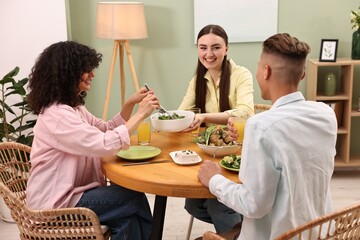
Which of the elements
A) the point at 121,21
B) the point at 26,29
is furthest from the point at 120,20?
the point at 26,29

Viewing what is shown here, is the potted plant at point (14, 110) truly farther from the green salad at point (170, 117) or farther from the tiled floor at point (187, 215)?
the green salad at point (170, 117)

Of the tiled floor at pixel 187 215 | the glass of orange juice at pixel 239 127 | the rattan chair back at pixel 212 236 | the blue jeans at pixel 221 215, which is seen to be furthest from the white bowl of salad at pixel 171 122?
the tiled floor at pixel 187 215

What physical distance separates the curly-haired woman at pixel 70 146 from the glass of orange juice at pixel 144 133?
0.17 metres

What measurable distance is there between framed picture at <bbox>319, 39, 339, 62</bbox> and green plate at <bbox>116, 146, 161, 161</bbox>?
214 centimetres

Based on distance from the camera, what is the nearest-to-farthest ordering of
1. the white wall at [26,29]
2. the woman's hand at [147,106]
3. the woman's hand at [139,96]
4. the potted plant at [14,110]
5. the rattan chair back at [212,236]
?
1. the rattan chair back at [212,236]
2. the woman's hand at [147,106]
3. the woman's hand at [139,96]
4. the potted plant at [14,110]
5. the white wall at [26,29]

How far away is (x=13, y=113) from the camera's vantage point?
310cm

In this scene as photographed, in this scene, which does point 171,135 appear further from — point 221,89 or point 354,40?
point 354,40

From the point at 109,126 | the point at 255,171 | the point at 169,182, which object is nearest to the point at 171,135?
the point at 109,126

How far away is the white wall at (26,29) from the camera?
10.9 feet

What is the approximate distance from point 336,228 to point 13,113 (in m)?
2.36

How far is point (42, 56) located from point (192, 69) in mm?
2070

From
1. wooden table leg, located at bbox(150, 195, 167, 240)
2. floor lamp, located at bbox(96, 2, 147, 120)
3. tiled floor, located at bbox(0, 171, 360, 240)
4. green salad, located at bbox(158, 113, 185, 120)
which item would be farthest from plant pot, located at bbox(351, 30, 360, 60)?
wooden table leg, located at bbox(150, 195, 167, 240)

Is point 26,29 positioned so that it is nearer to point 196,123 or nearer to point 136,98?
point 136,98

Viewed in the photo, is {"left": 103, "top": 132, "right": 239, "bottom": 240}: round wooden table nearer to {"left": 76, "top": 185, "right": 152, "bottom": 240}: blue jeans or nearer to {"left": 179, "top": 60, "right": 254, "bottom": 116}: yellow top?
{"left": 76, "top": 185, "right": 152, "bottom": 240}: blue jeans
